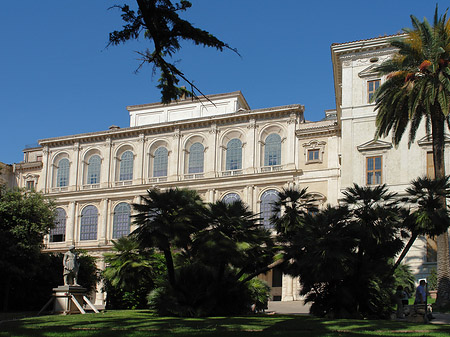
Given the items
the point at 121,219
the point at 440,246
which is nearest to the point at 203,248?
the point at 440,246

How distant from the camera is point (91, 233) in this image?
57.9 metres

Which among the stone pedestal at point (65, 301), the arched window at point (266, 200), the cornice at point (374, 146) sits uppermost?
the cornice at point (374, 146)

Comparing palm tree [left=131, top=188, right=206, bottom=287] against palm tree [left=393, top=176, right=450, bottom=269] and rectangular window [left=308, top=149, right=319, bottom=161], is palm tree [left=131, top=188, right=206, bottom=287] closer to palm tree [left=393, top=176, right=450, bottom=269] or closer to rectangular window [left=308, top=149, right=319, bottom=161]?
palm tree [left=393, top=176, right=450, bottom=269]

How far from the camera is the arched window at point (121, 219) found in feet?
185

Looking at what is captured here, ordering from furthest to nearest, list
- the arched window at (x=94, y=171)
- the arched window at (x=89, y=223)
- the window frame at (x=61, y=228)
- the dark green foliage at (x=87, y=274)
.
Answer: the arched window at (x=94, y=171), the window frame at (x=61, y=228), the arched window at (x=89, y=223), the dark green foliage at (x=87, y=274)

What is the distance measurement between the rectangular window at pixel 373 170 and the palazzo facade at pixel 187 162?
7.64 metres

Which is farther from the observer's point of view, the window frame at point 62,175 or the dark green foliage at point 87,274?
the window frame at point 62,175

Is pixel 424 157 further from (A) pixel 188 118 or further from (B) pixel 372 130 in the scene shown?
(A) pixel 188 118

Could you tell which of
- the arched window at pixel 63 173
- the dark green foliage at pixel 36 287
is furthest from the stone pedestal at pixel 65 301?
the arched window at pixel 63 173

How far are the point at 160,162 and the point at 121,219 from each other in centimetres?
677

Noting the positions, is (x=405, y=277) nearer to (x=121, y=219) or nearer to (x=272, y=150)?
(x=272, y=150)

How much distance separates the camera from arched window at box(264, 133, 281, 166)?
52812 mm

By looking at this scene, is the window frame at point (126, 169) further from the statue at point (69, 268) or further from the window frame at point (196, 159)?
the statue at point (69, 268)

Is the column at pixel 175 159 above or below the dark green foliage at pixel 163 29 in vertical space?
above
